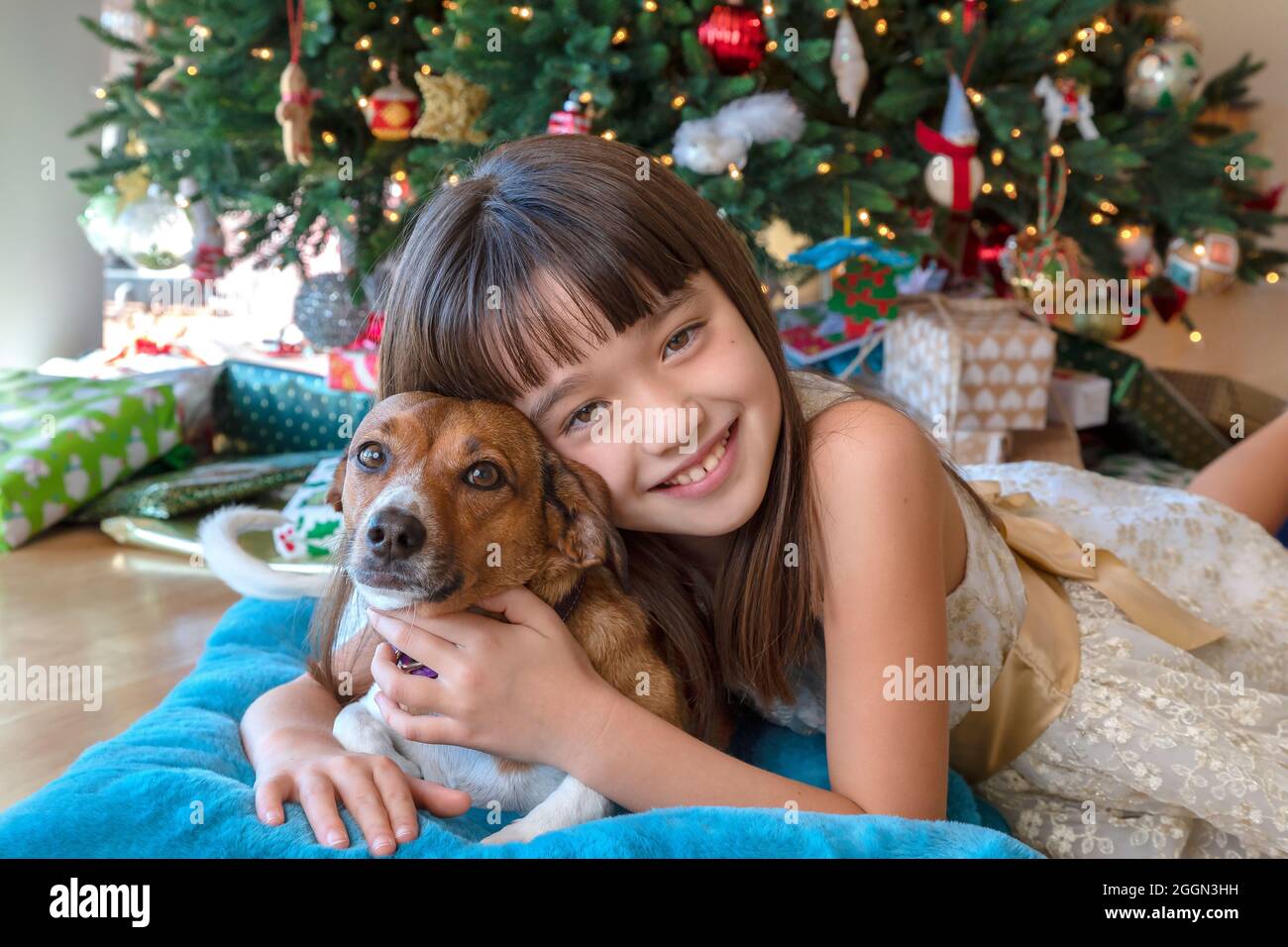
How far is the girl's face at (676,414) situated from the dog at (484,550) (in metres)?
0.04

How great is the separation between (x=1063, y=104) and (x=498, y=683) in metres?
2.87

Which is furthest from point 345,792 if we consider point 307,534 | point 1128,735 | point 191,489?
point 191,489

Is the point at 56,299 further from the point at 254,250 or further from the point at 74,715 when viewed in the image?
→ the point at 74,715

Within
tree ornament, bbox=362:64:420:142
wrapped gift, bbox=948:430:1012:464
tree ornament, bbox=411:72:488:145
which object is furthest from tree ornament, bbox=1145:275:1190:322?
tree ornament, bbox=362:64:420:142

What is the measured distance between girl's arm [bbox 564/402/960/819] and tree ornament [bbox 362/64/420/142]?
2334 millimetres

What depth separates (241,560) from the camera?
5.59 ft

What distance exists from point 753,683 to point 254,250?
118 inches

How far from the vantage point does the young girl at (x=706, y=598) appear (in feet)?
3.87

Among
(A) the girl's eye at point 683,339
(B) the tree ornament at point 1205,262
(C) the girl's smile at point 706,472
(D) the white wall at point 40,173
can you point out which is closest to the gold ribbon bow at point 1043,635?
(C) the girl's smile at point 706,472

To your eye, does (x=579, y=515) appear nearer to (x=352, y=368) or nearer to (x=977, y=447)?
(x=977, y=447)

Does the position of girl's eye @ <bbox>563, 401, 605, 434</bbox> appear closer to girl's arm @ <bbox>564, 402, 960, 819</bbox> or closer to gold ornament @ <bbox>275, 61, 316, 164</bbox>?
girl's arm @ <bbox>564, 402, 960, 819</bbox>

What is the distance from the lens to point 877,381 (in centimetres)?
348
